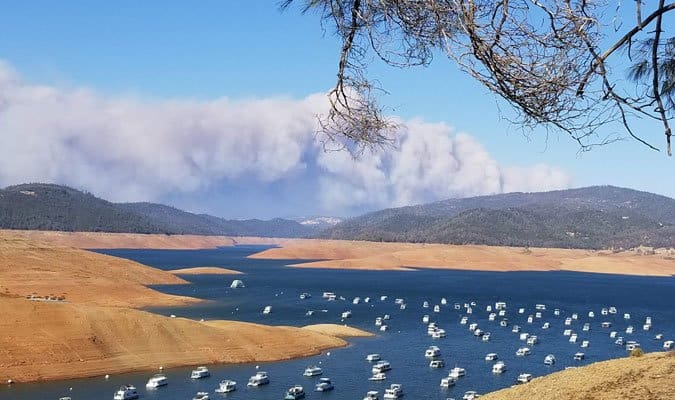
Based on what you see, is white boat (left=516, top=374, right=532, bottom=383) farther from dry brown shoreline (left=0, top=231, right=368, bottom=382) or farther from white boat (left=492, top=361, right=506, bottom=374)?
dry brown shoreline (left=0, top=231, right=368, bottom=382)

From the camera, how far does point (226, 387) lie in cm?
3466

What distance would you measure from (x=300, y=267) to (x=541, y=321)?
99192 millimetres

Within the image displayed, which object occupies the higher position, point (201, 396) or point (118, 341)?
point (118, 341)

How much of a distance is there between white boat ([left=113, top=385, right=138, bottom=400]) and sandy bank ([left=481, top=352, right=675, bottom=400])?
24152 mm

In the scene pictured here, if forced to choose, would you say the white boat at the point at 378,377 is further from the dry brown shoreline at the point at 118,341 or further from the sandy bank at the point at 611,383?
the sandy bank at the point at 611,383

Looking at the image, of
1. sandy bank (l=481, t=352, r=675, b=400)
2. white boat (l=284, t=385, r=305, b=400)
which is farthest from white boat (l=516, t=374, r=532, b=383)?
sandy bank (l=481, t=352, r=675, b=400)

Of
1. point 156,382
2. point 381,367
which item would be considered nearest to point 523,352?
point 381,367

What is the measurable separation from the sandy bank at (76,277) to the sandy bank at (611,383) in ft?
195

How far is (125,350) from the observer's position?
143 feet

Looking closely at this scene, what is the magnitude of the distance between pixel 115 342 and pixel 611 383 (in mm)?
37909

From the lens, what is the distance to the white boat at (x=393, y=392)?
1291 inches

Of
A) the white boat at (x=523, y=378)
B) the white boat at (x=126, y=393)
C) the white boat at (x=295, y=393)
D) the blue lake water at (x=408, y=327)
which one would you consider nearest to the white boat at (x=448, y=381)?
the blue lake water at (x=408, y=327)

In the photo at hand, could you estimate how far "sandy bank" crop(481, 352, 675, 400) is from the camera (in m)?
11.3

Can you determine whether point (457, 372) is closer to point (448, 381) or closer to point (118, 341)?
point (448, 381)
